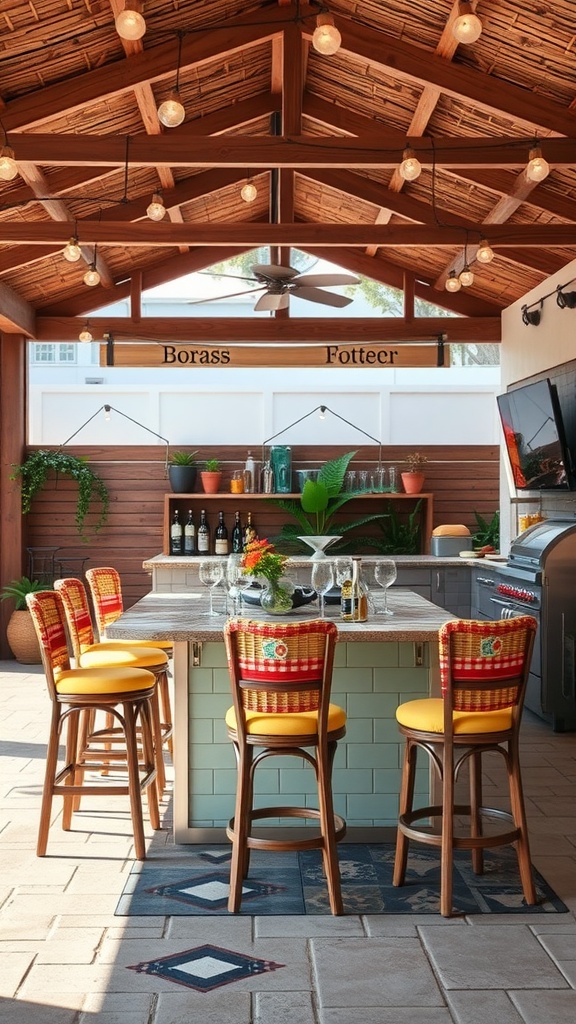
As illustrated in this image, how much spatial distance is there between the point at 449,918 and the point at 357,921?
312mm

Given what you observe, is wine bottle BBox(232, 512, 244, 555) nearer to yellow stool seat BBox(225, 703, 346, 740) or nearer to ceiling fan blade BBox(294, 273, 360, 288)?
ceiling fan blade BBox(294, 273, 360, 288)

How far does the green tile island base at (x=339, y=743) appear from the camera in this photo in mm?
4215

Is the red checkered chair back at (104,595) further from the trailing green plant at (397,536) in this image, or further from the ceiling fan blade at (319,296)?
the trailing green plant at (397,536)

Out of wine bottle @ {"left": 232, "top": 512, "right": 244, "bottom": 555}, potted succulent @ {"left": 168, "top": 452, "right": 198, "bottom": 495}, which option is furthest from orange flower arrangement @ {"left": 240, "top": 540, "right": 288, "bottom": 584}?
potted succulent @ {"left": 168, "top": 452, "right": 198, "bottom": 495}

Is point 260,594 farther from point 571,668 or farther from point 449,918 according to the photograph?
point 571,668

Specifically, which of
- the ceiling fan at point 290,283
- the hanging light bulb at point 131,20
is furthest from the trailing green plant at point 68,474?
the hanging light bulb at point 131,20

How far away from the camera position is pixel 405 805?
3.78 m

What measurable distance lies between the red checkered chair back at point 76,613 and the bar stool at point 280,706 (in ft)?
4.39

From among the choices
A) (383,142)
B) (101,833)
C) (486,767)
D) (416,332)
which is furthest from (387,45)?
(101,833)

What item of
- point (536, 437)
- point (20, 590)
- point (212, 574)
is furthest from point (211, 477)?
point (212, 574)

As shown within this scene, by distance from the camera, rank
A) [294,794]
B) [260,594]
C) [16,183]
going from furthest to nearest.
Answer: [16,183] < [260,594] < [294,794]

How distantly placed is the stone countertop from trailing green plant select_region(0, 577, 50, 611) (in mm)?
4368

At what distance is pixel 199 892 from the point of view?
144 inches

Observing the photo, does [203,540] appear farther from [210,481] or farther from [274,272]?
[274,272]
